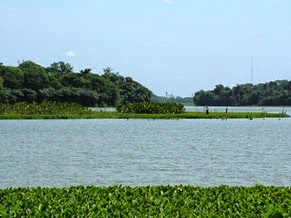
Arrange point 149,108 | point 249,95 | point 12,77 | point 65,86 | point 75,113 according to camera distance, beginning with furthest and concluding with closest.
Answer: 1. point 249,95
2. point 65,86
3. point 12,77
4. point 149,108
5. point 75,113

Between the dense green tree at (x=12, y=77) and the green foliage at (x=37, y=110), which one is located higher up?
the dense green tree at (x=12, y=77)

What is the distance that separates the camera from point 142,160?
27938 millimetres

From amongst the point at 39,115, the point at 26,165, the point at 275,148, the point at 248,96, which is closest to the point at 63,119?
the point at 39,115

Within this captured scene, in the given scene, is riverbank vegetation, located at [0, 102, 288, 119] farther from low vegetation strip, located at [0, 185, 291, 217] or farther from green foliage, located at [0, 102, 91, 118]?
low vegetation strip, located at [0, 185, 291, 217]

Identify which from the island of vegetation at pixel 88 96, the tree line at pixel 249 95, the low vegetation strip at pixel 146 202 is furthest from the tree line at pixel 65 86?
the low vegetation strip at pixel 146 202

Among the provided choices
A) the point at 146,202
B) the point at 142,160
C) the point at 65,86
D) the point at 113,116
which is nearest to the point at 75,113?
the point at 113,116

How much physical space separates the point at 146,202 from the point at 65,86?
3957 inches

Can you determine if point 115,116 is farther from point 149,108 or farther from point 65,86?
point 65,86

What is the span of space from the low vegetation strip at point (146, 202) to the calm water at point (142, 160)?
752 centimetres

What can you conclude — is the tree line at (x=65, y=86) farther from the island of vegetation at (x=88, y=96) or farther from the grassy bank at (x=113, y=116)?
the grassy bank at (x=113, y=116)

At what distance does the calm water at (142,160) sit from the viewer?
21.9m

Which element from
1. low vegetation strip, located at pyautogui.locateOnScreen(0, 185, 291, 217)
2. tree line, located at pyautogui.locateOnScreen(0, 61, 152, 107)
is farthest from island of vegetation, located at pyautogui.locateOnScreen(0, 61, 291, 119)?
low vegetation strip, located at pyautogui.locateOnScreen(0, 185, 291, 217)

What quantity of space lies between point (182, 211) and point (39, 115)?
60992 mm

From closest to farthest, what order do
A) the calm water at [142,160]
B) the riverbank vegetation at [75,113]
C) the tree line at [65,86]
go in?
the calm water at [142,160] < the riverbank vegetation at [75,113] < the tree line at [65,86]
